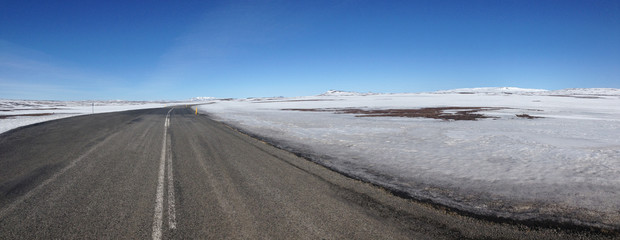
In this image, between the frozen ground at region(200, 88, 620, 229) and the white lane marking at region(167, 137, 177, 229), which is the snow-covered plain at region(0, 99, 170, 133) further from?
the frozen ground at region(200, 88, 620, 229)

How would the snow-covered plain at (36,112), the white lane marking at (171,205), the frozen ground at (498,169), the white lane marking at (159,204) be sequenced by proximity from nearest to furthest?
the white lane marking at (159,204) → the white lane marking at (171,205) → the frozen ground at (498,169) → the snow-covered plain at (36,112)

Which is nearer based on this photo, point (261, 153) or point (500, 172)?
point (500, 172)

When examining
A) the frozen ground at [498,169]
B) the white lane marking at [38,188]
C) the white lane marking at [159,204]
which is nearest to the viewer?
the white lane marking at [159,204]

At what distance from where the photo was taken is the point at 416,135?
13.2 m

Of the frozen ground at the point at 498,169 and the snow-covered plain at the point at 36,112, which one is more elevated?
the snow-covered plain at the point at 36,112

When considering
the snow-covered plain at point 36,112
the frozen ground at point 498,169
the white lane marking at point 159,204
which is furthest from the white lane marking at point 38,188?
the snow-covered plain at point 36,112

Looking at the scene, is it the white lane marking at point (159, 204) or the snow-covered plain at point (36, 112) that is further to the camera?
the snow-covered plain at point (36, 112)

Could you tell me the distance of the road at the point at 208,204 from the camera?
3861mm

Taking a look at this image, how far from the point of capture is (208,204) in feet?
15.6

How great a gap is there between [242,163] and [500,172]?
6.74 metres

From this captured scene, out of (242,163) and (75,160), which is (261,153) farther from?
(75,160)

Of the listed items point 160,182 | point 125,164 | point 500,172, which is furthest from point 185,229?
point 500,172

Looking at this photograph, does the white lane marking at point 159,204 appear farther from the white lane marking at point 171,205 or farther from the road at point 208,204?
the white lane marking at point 171,205

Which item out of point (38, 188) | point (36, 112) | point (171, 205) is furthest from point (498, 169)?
point (36, 112)
